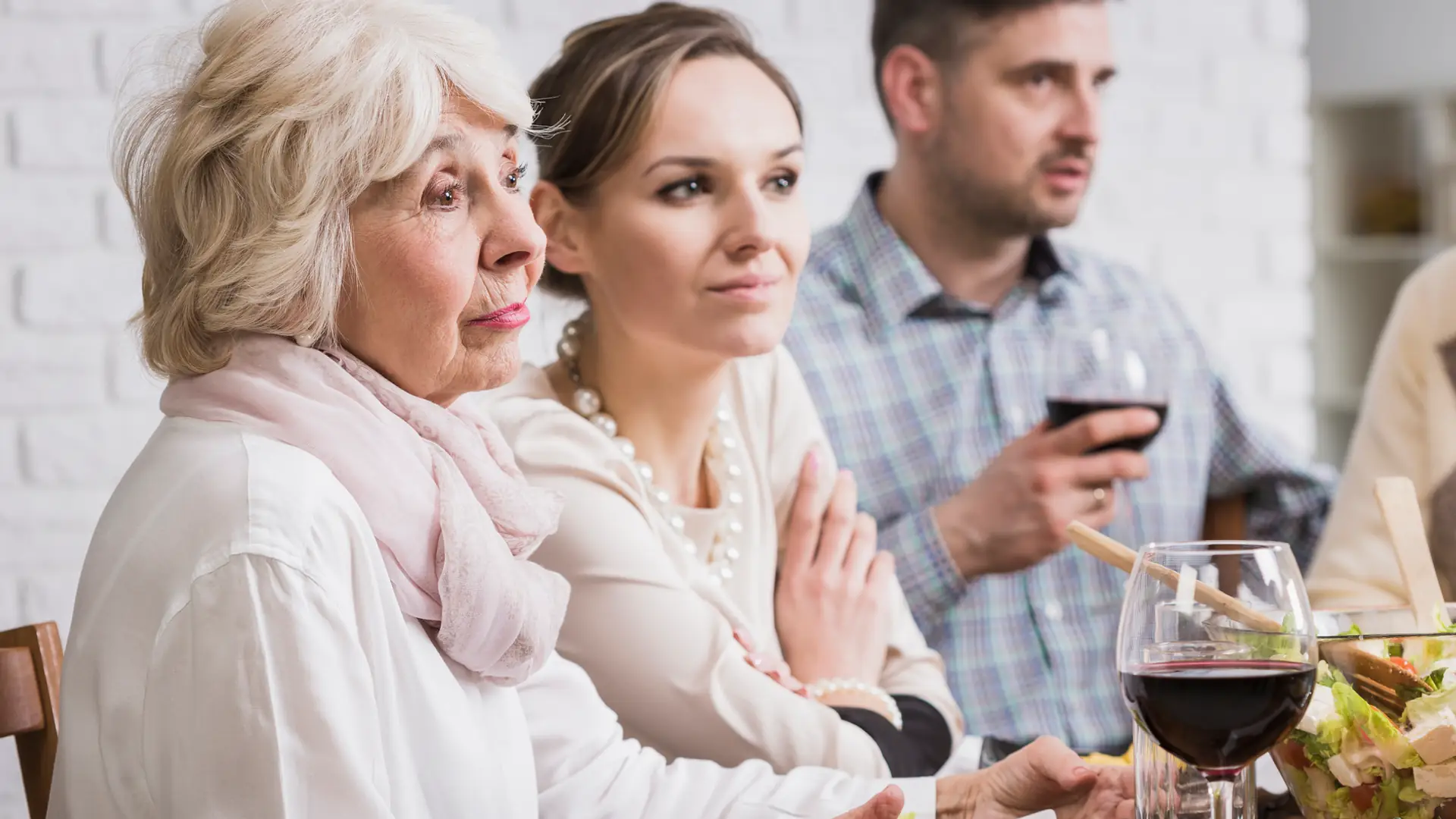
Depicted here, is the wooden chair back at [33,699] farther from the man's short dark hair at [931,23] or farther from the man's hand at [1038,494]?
the man's short dark hair at [931,23]

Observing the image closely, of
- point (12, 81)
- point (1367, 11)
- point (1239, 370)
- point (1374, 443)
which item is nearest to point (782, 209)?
point (1374, 443)

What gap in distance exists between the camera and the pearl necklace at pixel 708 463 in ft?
4.66

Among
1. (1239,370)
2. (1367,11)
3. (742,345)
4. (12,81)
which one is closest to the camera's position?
(742,345)

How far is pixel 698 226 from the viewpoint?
1409 mm

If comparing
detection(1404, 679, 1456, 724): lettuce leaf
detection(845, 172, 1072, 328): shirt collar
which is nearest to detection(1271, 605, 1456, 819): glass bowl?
detection(1404, 679, 1456, 724): lettuce leaf

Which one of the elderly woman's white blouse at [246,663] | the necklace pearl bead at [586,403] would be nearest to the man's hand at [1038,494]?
the necklace pearl bead at [586,403]

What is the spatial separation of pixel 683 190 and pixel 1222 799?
0.76 m

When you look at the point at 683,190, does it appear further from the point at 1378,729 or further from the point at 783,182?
the point at 1378,729

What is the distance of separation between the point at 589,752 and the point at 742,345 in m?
0.43

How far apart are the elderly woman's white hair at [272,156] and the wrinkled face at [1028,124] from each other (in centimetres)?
125

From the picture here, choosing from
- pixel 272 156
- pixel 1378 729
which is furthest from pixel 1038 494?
pixel 272 156

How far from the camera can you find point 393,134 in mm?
915

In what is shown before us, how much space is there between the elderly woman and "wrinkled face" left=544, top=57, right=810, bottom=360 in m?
0.37

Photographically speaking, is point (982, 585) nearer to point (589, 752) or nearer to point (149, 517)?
point (589, 752)
